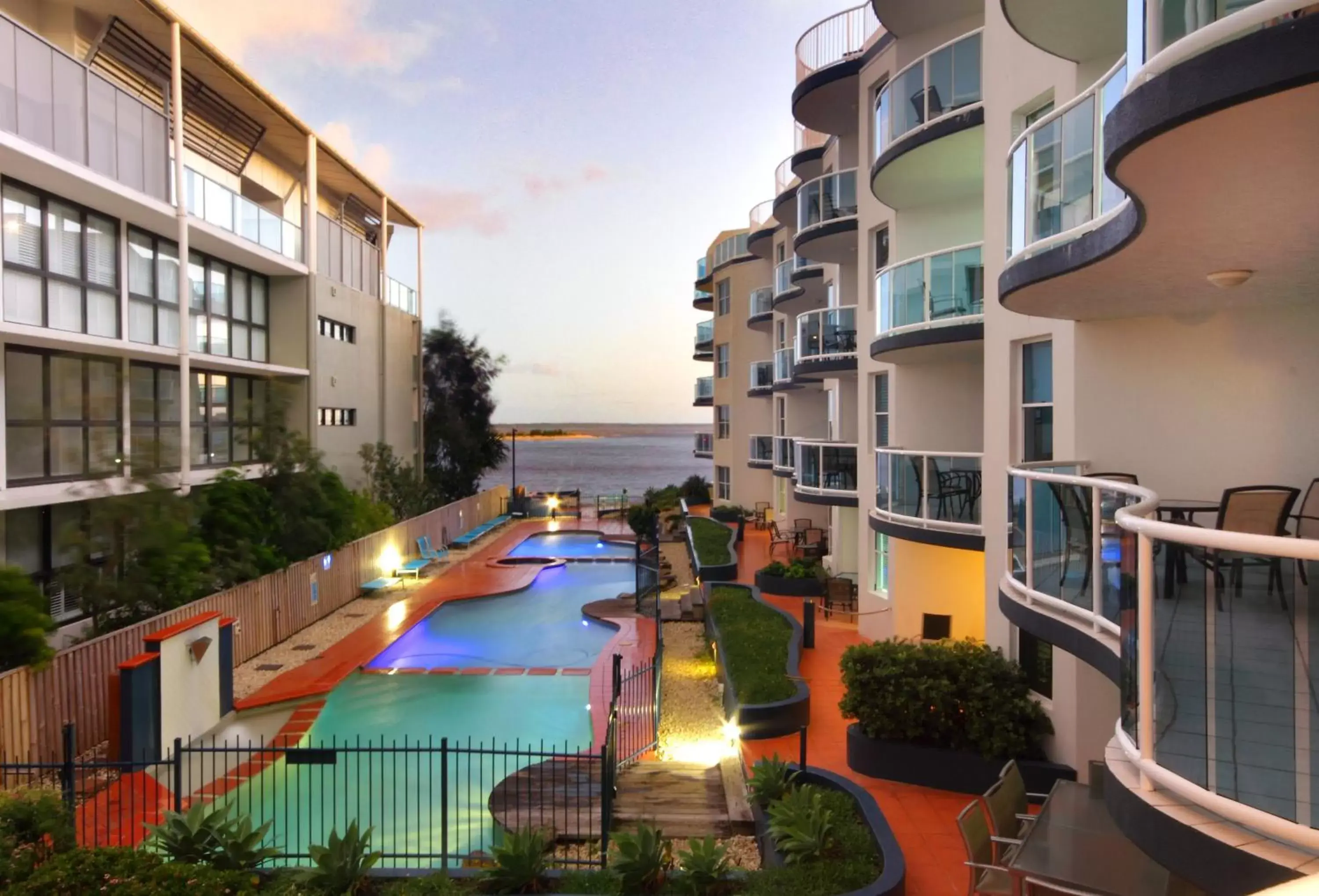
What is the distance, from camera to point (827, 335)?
19953mm

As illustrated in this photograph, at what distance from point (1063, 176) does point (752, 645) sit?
33.9 feet

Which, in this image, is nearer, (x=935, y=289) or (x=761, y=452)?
(x=935, y=289)

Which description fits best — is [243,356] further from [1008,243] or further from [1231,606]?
[1231,606]

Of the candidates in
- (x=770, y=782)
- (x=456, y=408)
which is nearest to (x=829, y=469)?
(x=770, y=782)

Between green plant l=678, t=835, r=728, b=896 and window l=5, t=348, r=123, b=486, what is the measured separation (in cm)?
1436

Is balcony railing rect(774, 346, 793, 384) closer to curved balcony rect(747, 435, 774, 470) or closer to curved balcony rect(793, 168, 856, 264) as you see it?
curved balcony rect(747, 435, 774, 470)

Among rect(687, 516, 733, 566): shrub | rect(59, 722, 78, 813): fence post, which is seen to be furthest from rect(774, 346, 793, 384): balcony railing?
rect(59, 722, 78, 813): fence post

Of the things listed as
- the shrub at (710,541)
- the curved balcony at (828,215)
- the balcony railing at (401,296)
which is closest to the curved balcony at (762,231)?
the shrub at (710,541)

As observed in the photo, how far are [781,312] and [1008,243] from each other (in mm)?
23394

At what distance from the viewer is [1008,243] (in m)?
8.30

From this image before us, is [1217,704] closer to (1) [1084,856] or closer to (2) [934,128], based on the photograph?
(1) [1084,856]

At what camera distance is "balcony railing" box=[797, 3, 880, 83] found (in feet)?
63.0

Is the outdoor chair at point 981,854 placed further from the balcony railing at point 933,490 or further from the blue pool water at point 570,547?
the blue pool water at point 570,547

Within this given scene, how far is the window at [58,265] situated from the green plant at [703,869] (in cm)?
1508
